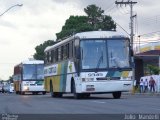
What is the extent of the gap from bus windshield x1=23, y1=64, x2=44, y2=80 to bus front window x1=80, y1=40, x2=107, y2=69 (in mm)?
24145

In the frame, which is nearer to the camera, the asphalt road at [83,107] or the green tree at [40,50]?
the asphalt road at [83,107]

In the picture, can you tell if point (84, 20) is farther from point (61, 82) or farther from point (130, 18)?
→ point (61, 82)

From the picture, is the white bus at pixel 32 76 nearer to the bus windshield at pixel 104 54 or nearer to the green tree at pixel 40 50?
the bus windshield at pixel 104 54

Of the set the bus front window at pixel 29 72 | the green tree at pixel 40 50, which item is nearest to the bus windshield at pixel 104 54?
the bus front window at pixel 29 72

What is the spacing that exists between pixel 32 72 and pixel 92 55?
25.2 metres

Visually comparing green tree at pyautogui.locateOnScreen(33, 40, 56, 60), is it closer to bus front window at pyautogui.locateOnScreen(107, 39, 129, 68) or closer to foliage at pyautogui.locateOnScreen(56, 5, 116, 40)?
foliage at pyautogui.locateOnScreen(56, 5, 116, 40)

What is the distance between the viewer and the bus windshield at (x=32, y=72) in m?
56.2

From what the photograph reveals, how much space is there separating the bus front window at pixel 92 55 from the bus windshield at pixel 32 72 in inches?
951

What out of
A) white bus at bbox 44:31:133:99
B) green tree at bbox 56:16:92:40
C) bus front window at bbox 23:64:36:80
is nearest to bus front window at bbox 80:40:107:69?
white bus at bbox 44:31:133:99

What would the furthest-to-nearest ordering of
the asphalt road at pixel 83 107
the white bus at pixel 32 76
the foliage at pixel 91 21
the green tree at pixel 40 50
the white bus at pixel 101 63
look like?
the green tree at pixel 40 50 → the foliage at pixel 91 21 → the white bus at pixel 32 76 → the white bus at pixel 101 63 → the asphalt road at pixel 83 107

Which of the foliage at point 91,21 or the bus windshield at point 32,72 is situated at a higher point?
the foliage at point 91,21

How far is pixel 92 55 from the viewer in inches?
1265

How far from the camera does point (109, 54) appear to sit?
3234cm

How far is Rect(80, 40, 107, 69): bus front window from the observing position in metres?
32.2
